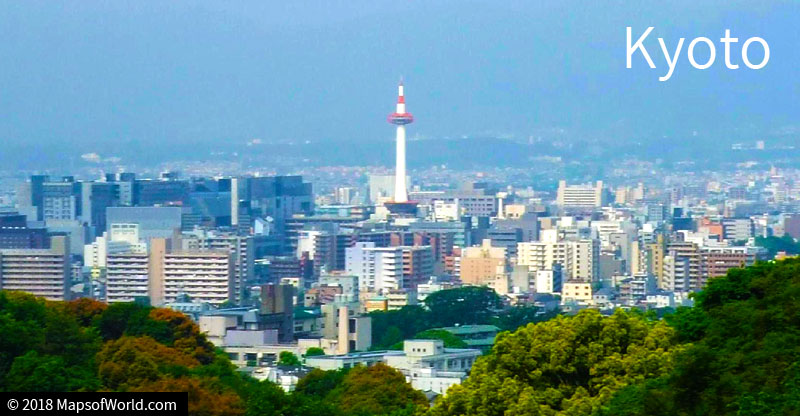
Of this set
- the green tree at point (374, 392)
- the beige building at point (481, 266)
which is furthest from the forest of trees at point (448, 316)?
the green tree at point (374, 392)

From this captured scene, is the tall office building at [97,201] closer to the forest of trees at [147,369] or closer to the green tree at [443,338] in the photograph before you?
the green tree at [443,338]

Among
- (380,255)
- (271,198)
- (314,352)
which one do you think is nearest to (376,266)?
(380,255)

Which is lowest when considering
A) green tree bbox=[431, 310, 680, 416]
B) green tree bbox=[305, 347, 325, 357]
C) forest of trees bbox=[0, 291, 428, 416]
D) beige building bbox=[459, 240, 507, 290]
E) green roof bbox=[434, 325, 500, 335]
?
green tree bbox=[305, 347, 325, 357]

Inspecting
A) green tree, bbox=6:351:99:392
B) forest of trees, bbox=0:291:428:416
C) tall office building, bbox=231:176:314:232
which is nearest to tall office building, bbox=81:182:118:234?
tall office building, bbox=231:176:314:232

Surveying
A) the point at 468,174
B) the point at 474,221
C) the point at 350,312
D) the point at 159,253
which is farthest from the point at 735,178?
the point at 350,312

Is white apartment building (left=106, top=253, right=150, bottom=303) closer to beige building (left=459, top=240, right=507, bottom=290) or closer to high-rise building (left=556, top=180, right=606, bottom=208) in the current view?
beige building (left=459, top=240, right=507, bottom=290)

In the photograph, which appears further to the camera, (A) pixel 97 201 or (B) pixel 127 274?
(A) pixel 97 201

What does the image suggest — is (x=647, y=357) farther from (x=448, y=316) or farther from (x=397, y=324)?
(x=448, y=316)
